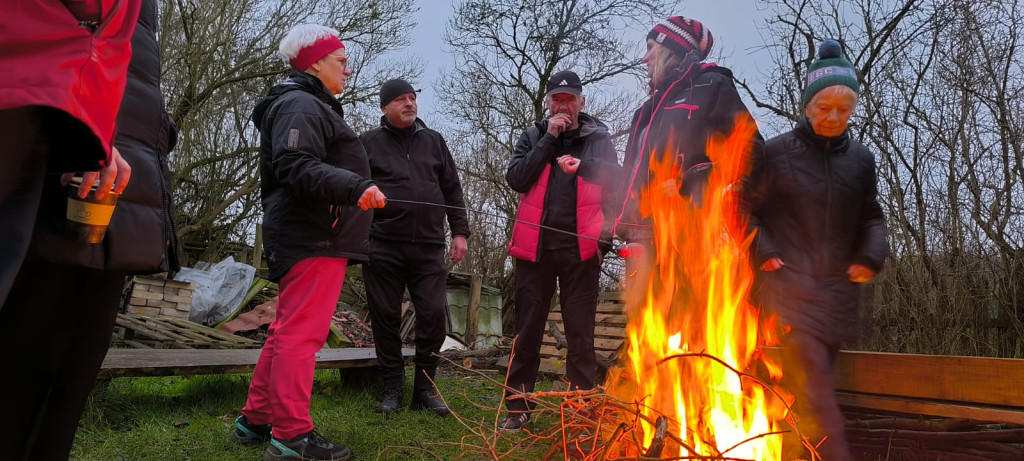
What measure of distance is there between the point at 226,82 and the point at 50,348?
9.32 m

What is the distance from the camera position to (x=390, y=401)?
427cm

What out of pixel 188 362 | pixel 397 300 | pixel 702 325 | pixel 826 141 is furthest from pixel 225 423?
pixel 826 141

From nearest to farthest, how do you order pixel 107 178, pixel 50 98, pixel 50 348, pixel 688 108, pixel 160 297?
1. pixel 50 98
2. pixel 107 178
3. pixel 50 348
4. pixel 688 108
5. pixel 160 297

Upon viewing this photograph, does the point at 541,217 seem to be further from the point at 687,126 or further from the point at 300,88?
the point at 300,88

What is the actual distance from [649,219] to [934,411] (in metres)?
1.44

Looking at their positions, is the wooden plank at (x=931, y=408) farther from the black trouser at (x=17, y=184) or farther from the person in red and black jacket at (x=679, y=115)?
the black trouser at (x=17, y=184)

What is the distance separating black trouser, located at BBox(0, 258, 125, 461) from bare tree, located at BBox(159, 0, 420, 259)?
28.6 ft

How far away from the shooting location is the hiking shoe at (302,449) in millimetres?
2842

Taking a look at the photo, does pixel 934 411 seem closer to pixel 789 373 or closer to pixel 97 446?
pixel 789 373

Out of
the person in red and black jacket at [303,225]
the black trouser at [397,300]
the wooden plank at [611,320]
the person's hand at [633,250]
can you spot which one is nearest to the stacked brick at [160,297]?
the black trouser at [397,300]

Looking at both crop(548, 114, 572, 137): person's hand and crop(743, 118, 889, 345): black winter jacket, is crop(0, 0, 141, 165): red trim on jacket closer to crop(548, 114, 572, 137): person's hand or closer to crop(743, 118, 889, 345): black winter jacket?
crop(743, 118, 889, 345): black winter jacket

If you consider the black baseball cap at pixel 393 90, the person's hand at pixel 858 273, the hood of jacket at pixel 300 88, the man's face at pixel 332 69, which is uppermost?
the black baseball cap at pixel 393 90

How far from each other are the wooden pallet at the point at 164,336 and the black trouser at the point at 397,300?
3245 mm

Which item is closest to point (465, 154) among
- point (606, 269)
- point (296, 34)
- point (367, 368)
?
point (606, 269)
